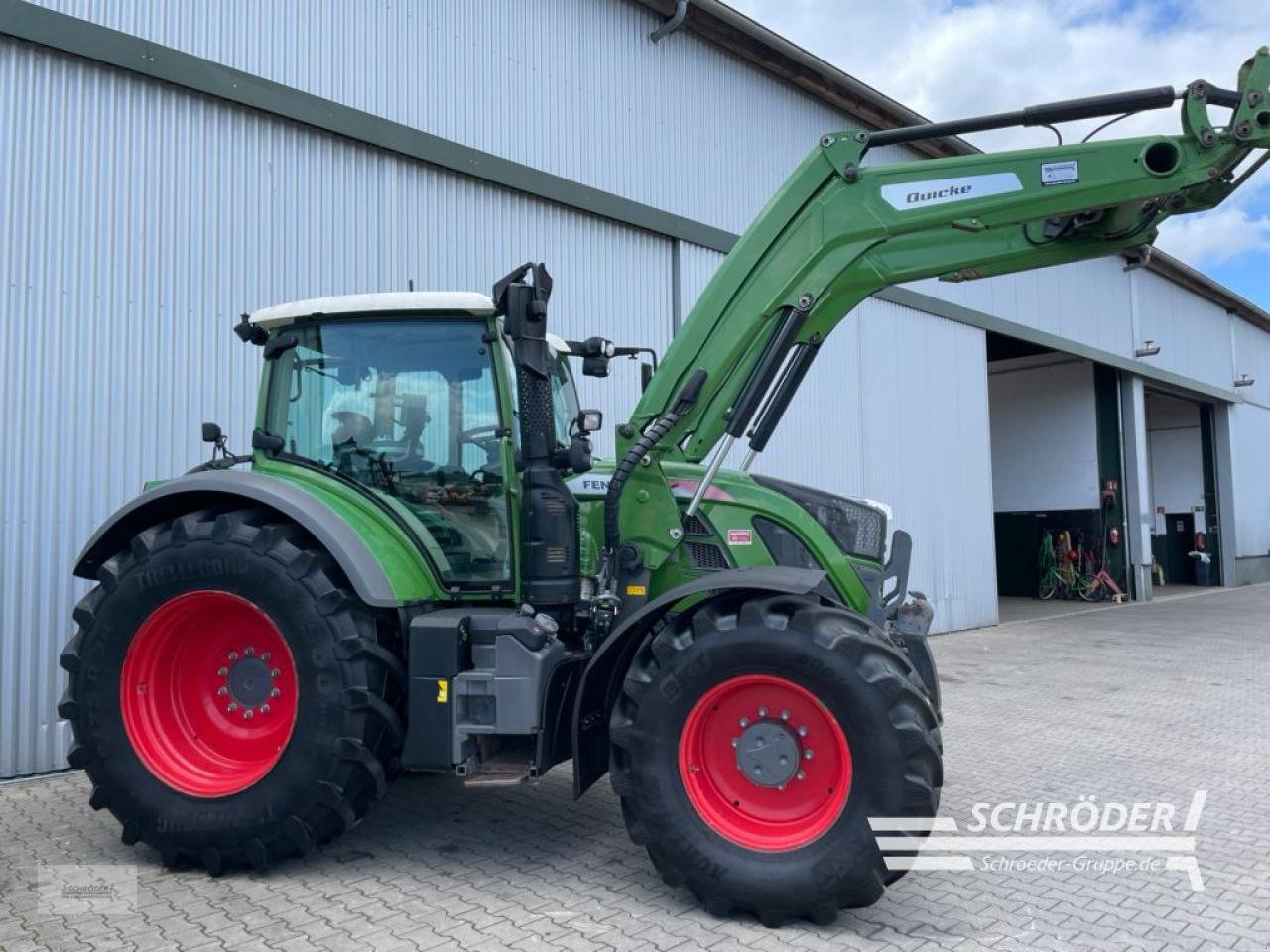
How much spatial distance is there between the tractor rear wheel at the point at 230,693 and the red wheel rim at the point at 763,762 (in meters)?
1.39

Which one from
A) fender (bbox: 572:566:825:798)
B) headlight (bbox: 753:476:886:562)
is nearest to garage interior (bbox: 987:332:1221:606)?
headlight (bbox: 753:476:886:562)

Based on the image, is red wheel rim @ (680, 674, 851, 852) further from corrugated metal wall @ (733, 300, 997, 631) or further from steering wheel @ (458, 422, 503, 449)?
corrugated metal wall @ (733, 300, 997, 631)

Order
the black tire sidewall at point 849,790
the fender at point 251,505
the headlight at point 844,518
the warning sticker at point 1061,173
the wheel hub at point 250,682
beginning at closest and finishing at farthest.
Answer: the black tire sidewall at point 849,790 < the fender at point 251,505 < the warning sticker at point 1061,173 < the wheel hub at point 250,682 < the headlight at point 844,518


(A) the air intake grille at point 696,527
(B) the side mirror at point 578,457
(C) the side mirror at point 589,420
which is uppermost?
(C) the side mirror at point 589,420

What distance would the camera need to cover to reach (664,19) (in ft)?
34.1

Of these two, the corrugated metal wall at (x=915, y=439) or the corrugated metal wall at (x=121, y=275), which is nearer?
the corrugated metal wall at (x=121, y=275)

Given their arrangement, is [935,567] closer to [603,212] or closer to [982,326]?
[982,326]

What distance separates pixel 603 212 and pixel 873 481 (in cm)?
568

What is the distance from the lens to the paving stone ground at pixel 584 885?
3.59m

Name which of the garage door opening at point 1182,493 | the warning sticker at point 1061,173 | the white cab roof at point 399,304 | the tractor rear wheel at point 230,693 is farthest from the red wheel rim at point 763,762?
the garage door opening at point 1182,493

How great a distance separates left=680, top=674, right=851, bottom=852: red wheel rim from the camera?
3740mm

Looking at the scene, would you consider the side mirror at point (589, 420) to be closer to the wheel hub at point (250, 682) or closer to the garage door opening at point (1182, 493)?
the wheel hub at point (250, 682)

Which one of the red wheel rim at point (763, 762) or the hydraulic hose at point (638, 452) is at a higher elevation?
the hydraulic hose at point (638, 452)

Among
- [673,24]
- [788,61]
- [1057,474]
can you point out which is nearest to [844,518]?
[673,24]
